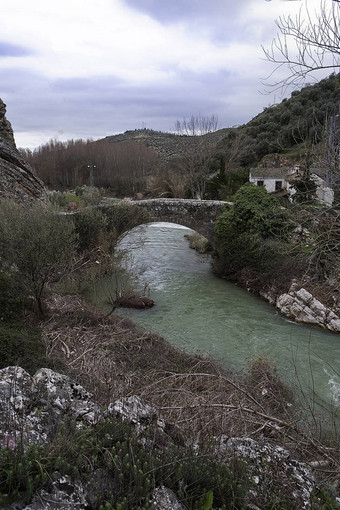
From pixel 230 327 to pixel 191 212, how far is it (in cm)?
800

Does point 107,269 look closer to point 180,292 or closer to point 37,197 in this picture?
point 180,292

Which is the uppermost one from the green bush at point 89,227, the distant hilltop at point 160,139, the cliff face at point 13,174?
the distant hilltop at point 160,139

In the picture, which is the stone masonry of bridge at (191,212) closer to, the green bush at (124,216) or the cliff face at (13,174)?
the green bush at (124,216)

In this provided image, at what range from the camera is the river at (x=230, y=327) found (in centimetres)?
878

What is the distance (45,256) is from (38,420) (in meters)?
5.82

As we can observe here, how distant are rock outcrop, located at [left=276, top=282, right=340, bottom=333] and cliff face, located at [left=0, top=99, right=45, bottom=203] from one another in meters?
9.94

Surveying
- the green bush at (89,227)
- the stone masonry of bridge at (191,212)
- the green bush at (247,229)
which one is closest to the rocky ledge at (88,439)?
the green bush at (247,229)

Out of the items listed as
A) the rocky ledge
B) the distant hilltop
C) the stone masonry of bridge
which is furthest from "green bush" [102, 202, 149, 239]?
the distant hilltop

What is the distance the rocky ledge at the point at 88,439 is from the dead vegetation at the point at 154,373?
0.63 metres

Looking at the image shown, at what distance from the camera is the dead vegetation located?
13.9ft

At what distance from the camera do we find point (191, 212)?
18016 mm

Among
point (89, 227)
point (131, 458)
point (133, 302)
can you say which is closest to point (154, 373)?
point (131, 458)

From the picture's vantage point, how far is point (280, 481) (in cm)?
288

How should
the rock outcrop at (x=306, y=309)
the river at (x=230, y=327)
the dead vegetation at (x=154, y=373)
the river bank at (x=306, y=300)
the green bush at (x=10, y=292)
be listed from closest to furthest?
1. the dead vegetation at (x=154, y=373)
2. the green bush at (x=10, y=292)
3. the river at (x=230, y=327)
4. the rock outcrop at (x=306, y=309)
5. the river bank at (x=306, y=300)
